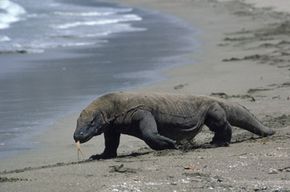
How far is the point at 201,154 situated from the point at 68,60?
1248cm

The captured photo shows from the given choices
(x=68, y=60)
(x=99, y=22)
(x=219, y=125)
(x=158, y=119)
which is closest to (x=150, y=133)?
(x=158, y=119)

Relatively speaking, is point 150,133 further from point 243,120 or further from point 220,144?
point 243,120

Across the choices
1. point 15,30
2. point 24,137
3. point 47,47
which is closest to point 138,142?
point 24,137

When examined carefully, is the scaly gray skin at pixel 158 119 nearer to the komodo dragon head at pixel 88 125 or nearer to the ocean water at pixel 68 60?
the komodo dragon head at pixel 88 125

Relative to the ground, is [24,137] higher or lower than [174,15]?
higher

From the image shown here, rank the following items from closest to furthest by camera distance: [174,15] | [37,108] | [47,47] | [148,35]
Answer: [37,108], [47,47], [148,35], [174,15]

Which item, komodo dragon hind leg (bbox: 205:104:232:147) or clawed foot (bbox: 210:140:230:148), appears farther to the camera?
komodo dragon hind leg (bbox: 205:104:232:147)

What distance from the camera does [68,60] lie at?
2069cm

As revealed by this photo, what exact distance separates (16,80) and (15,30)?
45.9ft

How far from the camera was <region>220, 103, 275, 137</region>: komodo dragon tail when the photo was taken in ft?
31.8

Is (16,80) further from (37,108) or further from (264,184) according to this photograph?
(264,184)

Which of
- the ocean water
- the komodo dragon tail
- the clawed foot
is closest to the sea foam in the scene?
the ocean water

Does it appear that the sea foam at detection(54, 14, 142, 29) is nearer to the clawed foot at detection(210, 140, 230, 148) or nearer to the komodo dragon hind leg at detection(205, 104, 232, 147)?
the komodo dragon hind leg at detection(205, 104, 232, 147)

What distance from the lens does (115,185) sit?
6902 millimetres
